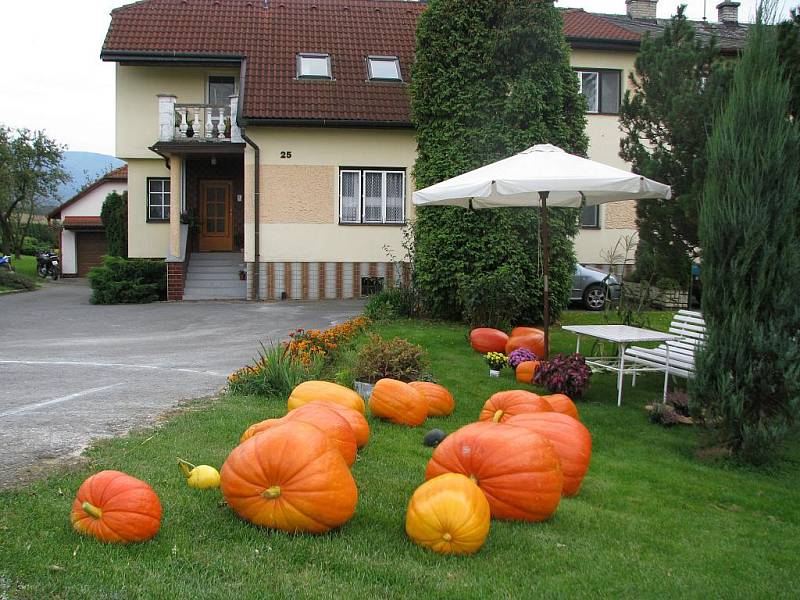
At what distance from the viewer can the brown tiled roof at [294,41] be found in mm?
20531

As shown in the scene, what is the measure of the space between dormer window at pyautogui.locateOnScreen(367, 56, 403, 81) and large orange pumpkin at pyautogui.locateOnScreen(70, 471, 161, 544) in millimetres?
19370

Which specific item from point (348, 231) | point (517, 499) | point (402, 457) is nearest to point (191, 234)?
point (348, 231)

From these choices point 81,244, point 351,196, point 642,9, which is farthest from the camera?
point 81,244

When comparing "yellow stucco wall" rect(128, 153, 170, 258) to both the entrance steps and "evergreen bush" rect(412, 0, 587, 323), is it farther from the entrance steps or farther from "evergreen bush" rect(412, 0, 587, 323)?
"evergreen bush" rect(412, 0, 587, 323)

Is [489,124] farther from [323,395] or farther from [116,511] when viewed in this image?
[116,511]

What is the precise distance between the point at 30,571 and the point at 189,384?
5.12 meters

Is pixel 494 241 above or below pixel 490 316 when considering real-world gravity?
above

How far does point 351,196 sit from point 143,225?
7074 millimetres

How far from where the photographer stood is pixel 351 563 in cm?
363

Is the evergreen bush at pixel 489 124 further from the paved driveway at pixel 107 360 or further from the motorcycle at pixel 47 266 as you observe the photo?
the motorcycle at pixel 47 266

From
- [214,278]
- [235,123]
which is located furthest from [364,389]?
[235,123]

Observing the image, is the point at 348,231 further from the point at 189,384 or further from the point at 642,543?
the point at 642,543

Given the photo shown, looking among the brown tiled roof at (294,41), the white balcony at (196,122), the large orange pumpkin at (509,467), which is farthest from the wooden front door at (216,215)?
the large orange pumpkin at (509,467)

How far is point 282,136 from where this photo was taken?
20422mm
